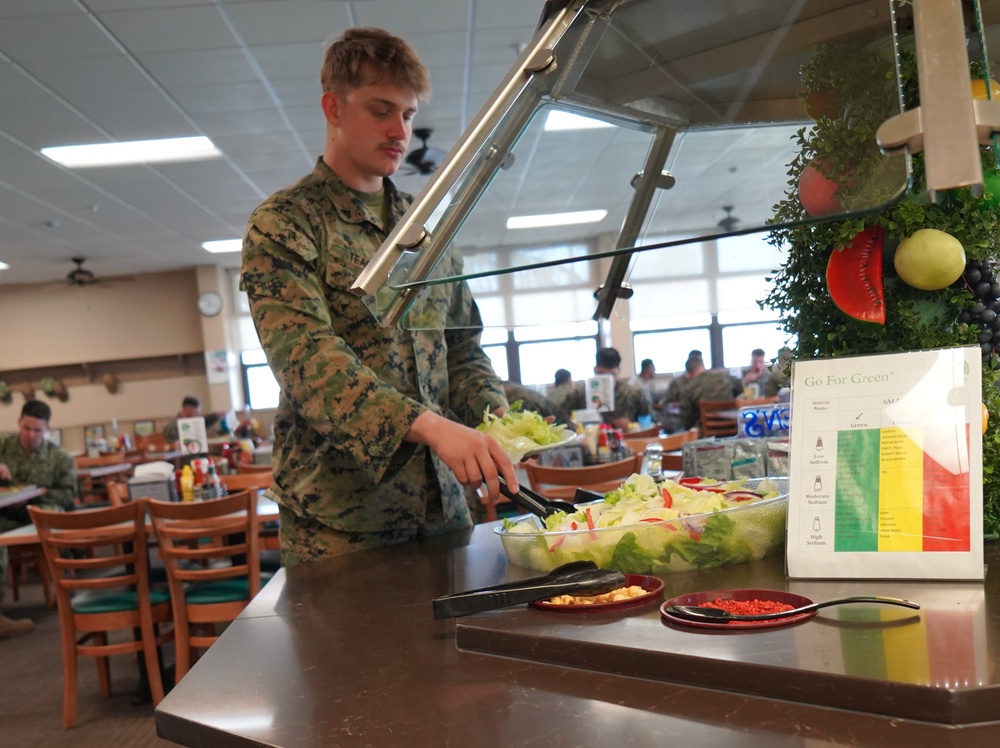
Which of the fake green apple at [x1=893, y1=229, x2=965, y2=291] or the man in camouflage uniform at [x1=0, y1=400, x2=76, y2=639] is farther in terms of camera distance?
the man in camouflage uniform at [x1=0, y1=400, x2=76, y2=639]

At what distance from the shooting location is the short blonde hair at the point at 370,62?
173 centimetres

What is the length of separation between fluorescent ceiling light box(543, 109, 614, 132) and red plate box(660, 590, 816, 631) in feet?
1.84

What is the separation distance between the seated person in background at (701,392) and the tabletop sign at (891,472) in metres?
7.18

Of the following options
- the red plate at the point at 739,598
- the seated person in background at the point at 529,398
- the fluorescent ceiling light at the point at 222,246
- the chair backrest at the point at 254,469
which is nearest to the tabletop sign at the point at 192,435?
the chair backrest at the point at 254,469

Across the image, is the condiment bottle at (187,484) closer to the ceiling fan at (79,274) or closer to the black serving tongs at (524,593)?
the black serving tongs at (524,593)

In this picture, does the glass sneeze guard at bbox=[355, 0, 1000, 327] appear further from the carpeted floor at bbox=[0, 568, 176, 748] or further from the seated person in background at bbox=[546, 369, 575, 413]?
the seated person in background at bbox=[546, 369, 575, 413]

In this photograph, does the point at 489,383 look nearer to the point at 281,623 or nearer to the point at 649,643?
the point at 281,623

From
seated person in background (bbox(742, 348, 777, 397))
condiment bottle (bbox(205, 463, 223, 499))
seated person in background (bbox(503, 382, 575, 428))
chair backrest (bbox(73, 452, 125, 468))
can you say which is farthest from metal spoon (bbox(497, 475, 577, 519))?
seated person in background (bbox(742, 348, 777, 397))

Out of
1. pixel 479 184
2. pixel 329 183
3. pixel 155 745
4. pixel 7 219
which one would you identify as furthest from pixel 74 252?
pixel 479 184

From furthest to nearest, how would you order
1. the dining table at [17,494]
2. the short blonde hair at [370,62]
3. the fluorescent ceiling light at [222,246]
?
the fluorescent ceiling light at [222,246]
the dining table at [17,494]
the short blonde hair at [370,62]

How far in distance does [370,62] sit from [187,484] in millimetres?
3352

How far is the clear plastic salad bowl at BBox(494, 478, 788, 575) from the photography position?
110cm

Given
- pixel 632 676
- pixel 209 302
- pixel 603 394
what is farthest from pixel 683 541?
pixel 209 302

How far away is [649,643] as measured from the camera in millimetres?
845
